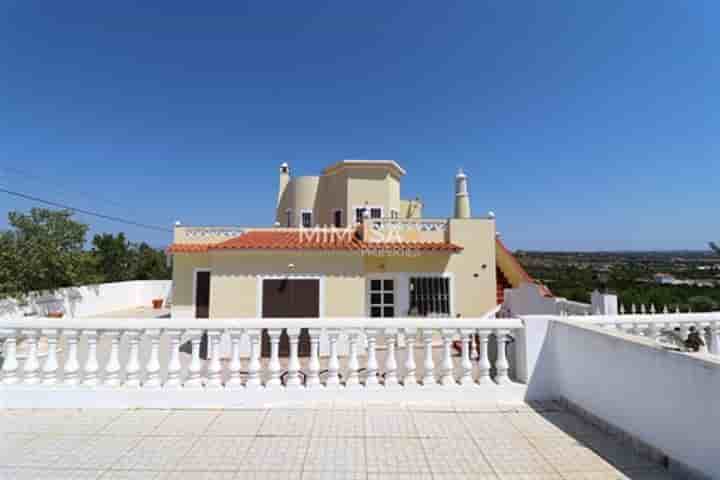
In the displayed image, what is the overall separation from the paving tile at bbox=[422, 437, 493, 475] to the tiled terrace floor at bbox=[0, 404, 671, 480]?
0.04 feet

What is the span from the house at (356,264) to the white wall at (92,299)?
26.6ft

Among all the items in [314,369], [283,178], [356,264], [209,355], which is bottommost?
[314,369]

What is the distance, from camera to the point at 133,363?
4.82 metres

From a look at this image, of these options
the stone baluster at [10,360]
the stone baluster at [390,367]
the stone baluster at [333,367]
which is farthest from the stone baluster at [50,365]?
the stone baluster at [390,367]

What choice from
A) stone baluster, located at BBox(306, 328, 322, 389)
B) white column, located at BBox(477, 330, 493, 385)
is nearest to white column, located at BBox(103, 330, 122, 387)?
stone baluster, located at BBox(306, 328, 322, 389)

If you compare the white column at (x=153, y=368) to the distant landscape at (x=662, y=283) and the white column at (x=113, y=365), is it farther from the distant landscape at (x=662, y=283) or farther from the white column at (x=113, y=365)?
the distant landscape at (x=662, y=283)

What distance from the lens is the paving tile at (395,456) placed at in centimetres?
341

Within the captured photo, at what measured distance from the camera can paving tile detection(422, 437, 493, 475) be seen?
3389 millimetres

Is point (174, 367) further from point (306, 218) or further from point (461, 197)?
point (306, 218)

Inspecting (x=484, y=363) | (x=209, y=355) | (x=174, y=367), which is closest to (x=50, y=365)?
(x=174, y=367)

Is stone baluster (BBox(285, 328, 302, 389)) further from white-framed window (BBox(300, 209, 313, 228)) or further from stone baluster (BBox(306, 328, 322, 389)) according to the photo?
white-framed window (BBox(300, 209, 313, 228))

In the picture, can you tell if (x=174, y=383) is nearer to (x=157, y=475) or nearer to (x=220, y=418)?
(x=220, y=418)

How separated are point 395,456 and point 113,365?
14.0ft

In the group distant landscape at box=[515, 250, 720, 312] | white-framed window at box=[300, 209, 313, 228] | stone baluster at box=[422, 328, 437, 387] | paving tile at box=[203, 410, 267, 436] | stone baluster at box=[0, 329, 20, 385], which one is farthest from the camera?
white-framed window at box=[300, 209, 313, 228]
